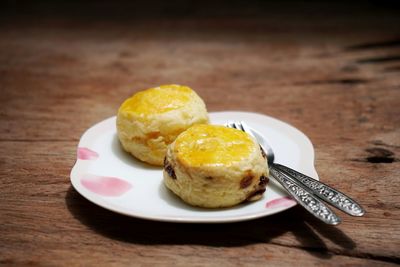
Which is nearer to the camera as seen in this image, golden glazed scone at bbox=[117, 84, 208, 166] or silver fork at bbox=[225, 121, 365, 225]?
silver fork at bbox=[225, 121, 365, 225]

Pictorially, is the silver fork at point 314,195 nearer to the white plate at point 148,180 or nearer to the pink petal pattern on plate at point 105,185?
the white plate at point 148,180

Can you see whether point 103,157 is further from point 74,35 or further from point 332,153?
point 74,35

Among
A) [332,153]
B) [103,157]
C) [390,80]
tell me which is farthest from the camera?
[390,80]

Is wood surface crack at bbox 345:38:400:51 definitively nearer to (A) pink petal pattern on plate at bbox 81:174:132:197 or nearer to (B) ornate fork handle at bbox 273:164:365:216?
(B) ornate fork handle at bbox 273:164:365:216

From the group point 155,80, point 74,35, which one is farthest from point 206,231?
point 74,35

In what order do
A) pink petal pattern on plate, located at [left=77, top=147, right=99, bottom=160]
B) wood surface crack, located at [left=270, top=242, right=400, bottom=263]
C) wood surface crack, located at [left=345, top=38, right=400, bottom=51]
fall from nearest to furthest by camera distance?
1. wood surface crack, located at [left=270, top=242, right=400, bottom=263]
2. pink petal pattern on plate, located at [left=77, top=147, right=99, bottom=160]
3. wood surface crack, located at [left=345, top=38, right=400, bottom=51]

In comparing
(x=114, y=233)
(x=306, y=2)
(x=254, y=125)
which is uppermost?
(x=306, y=2)

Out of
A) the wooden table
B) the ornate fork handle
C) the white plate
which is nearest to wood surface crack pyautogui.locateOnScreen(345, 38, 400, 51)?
the wooden table

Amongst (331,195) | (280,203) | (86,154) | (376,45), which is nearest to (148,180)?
(86,154)

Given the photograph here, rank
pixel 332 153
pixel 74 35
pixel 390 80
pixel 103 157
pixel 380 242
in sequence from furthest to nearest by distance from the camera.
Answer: pixel 74 35
pixel 390 80
pixel 332 153
pixel 103 157
pixel 380 242
